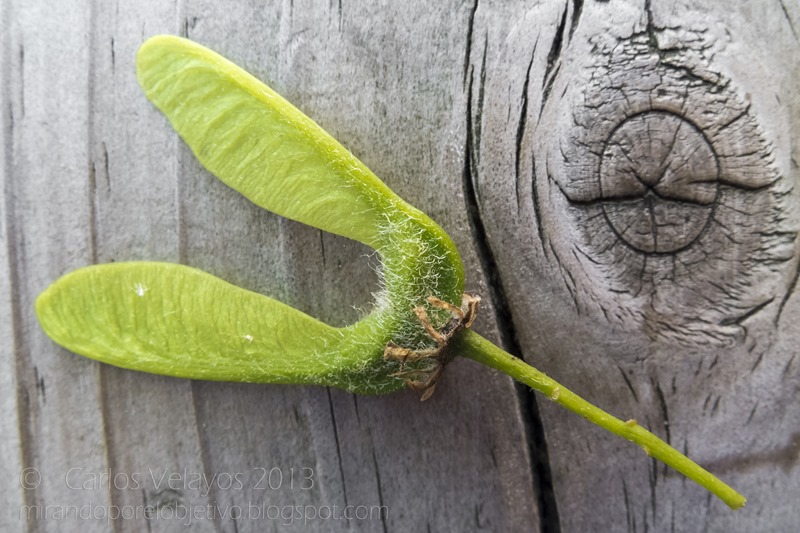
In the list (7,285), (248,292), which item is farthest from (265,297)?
(7,285)

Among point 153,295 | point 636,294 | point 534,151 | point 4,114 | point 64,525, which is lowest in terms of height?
point 64,525

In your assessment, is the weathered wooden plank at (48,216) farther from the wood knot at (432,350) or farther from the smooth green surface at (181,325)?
the wood knot at (432,350)

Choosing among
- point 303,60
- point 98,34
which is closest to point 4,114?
point 98,34

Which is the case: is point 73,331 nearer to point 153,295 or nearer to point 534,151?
point 153,295

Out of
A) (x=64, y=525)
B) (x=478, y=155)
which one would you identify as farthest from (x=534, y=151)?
(x=64, y=525)

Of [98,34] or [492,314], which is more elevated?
[98,34]

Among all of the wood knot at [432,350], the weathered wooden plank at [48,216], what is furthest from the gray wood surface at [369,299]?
the wood knot at [432,350]
